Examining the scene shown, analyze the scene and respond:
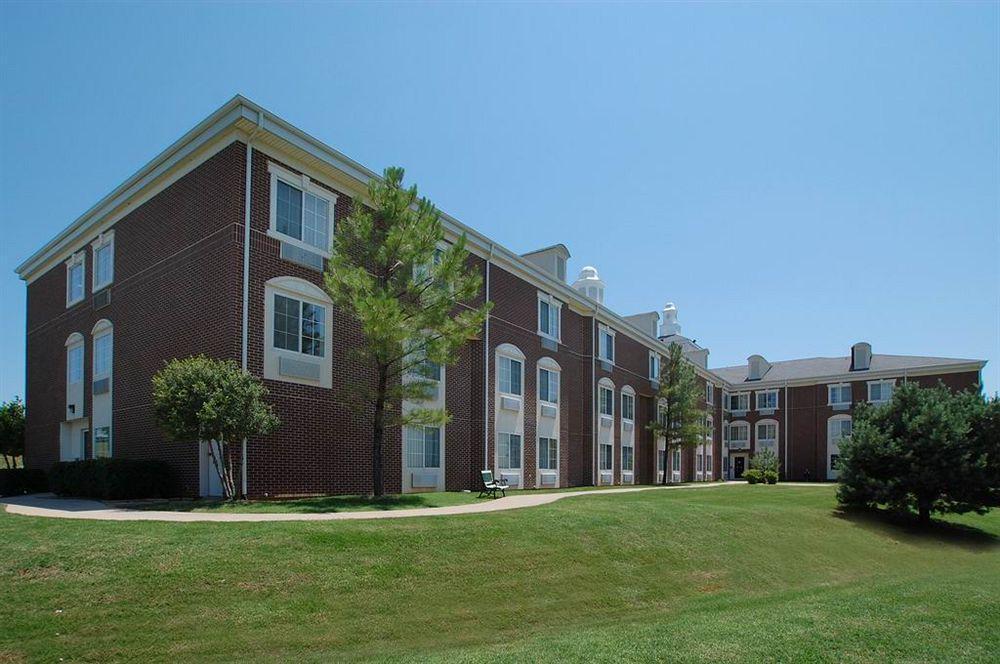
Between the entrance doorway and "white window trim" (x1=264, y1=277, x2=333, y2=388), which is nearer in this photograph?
"white window trim" (x1=264, y1=277, x2=333, y2=388)

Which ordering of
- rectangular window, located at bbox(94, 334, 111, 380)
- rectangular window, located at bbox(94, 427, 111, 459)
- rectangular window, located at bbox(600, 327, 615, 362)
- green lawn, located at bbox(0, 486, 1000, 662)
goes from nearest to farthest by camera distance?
green lawn, located at bbox(0, 486, 1000, 662), rectangular window, located at bbox(94, 427, 111, 459), rectangular window, located at bbox(94, 334, 111, 380), rectangular window, located at bbox(600, 327, 615, 362)

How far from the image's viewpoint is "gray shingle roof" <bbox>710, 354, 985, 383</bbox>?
48312mm

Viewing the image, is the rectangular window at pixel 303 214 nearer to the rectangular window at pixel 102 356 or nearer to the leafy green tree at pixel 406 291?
the leafy green tree at pixel 406 291

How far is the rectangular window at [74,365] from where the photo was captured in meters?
21.3

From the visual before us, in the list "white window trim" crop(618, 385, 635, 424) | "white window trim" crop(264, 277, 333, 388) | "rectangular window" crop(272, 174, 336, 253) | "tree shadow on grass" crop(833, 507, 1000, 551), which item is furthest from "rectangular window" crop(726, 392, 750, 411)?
"rectangular window" crop(272, 174, 336, 253)

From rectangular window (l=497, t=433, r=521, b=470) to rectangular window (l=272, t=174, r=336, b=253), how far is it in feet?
35.5

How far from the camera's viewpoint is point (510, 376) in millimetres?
25688

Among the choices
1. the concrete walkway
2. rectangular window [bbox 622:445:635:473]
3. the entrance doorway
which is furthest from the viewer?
the entrance doorway

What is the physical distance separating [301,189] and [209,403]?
20.5 ft

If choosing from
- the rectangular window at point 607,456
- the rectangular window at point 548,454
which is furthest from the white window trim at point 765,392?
the rectangular window at point 548,454

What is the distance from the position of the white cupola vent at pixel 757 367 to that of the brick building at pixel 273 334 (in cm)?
2850

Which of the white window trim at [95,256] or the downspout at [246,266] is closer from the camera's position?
the downspout at [246,266]

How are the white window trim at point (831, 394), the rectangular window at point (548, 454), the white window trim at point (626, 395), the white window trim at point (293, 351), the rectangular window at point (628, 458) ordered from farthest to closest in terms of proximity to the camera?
the white window trim at point (831, 394)
the white window trim at point (626, 395)
the rectangular window at point (628, 458)
the rectangular window at point (548, 454)
the white window trim at point (293, 351)

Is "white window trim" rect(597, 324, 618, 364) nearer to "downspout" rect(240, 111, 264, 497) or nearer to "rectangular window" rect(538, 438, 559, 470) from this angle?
"rectangular window" rect(538, 438, 559, 470)
